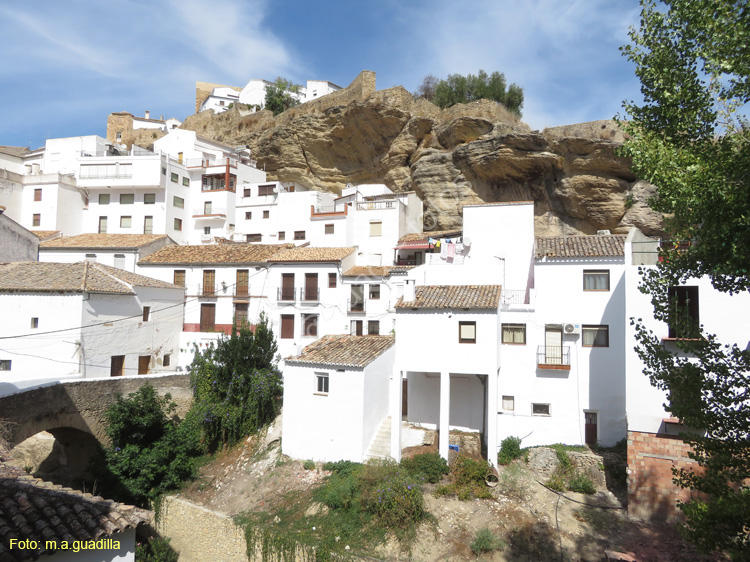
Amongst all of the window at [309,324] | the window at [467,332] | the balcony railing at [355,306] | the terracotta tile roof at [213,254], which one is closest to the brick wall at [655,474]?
the window at [467,332]

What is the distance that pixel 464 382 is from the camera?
1766 centimetres

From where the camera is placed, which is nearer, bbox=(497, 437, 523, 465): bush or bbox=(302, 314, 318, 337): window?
bbox=(497, 437, 523, 465): bush

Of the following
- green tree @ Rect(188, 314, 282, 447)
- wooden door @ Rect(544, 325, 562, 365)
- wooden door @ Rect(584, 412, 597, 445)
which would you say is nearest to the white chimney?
wooden door @ Rect(544, 325, 562, 365)

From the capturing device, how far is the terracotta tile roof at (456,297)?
52.2ft

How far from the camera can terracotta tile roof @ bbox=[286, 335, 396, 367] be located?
53.6 feet

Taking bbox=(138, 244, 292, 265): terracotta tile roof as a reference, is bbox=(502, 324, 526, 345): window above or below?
below

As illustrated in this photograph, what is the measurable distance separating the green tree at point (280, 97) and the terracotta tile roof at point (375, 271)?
28.0 metres

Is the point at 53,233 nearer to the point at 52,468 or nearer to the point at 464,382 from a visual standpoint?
the point at 52,468

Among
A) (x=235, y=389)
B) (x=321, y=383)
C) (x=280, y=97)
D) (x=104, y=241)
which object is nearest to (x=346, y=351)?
(x=321, y=383)

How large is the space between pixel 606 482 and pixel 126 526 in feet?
44.8

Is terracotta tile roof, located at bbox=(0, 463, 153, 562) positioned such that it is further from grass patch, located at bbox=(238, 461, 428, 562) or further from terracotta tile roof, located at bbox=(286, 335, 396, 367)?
terracotta tile roof, located at bbox=(286, 335, 396, 367)

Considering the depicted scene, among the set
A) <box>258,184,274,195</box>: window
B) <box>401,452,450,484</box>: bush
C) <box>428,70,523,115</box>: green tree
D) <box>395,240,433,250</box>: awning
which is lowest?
<box>401,452,450,484</box>: bush

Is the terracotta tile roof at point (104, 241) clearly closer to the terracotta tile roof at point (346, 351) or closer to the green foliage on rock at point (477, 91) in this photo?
the terracotta tile roof at point (346, 351)

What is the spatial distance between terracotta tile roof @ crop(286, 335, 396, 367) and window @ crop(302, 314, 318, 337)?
4938 mm
